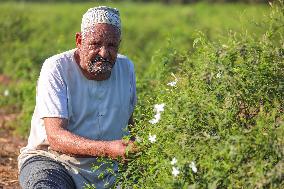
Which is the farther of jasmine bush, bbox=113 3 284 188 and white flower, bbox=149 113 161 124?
white flower, bbox=149 113 161 124

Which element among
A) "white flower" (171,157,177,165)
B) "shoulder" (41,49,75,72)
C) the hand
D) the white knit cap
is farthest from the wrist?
the white knit cap

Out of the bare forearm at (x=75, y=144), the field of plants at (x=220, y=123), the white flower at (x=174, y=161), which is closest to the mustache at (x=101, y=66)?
the field of plants at (x=220, y=123)

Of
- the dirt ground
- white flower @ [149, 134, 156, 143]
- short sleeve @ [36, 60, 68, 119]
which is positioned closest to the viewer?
white flower @ [149, 134, 156, 143]

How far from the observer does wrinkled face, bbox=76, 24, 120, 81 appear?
4852 millimetres

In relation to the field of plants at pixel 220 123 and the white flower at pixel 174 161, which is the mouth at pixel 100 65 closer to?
the field of plants at pixel 220 123

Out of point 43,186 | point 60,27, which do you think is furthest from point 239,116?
point 60,27

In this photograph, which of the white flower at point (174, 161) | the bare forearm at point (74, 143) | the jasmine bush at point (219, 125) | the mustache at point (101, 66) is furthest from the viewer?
the mustache at point (101, 66)

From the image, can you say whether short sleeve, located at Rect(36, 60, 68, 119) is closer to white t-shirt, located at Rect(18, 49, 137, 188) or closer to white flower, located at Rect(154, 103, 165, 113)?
white t-shirt, located at Rect(18, 49, 137, 188)

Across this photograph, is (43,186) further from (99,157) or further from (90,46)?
(90,46)

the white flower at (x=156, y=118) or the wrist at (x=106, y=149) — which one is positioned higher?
the white flower at (x=156, y=118)

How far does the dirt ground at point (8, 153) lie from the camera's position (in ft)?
20.4

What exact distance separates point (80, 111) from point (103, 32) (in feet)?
1.72

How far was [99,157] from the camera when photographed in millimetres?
4723

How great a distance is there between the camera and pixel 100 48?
487 cm
